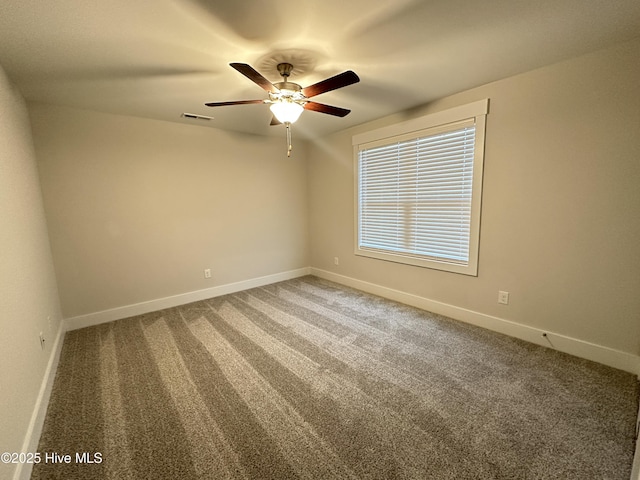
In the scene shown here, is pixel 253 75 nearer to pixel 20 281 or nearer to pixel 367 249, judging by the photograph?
pixel 20 281

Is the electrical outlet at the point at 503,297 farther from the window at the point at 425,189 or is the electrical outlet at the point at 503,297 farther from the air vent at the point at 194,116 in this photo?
the air vent at the point at 194,116

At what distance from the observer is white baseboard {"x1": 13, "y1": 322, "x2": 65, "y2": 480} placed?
1.25 meters

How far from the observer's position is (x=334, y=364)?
2.14 metres

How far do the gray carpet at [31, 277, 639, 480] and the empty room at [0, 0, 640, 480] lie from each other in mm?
16

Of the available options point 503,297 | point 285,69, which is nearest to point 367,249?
point 503,297

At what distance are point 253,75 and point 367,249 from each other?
2.73 m

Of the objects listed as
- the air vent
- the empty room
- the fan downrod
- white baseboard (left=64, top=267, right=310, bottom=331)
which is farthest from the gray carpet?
the air vent

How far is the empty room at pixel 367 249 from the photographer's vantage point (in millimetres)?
1426

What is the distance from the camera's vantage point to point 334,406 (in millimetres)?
1700

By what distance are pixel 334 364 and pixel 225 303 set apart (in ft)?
6.41

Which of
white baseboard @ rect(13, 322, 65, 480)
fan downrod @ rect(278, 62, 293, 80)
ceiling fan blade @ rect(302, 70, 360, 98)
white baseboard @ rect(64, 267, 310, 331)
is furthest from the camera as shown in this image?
white baseboard @ rect(64, 267, 310, 331)

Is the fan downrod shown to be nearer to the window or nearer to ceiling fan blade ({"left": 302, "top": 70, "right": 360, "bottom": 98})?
ceiling fan blade ({"left": 302, "top": 70, "right": 360, "bottom": 98})

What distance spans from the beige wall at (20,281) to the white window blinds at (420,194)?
337 cm

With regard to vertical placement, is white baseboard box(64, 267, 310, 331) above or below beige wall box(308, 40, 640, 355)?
below
